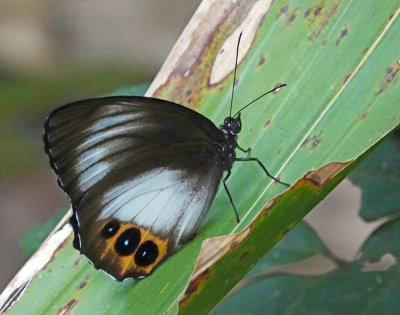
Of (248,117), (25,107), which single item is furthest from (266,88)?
(25,107)

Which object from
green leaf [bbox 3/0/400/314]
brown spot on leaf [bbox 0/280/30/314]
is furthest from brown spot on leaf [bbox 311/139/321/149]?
brown spot on leaf [bbox 0/280/30/314]

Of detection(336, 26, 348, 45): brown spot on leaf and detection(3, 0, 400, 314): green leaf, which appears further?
detection(336, 26, 348, 45): brown spot on leaf

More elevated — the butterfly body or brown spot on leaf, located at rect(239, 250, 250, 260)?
brown spot on leaf, located at rect(239, 250, 250, 260)

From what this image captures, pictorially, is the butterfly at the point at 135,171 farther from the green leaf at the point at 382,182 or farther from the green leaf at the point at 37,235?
the green leaf at the point at 37,235

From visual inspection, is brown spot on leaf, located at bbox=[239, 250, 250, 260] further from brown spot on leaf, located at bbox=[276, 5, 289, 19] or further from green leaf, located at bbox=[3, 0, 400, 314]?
brown spot on leaf, located at bbox=[276, 5, 289, 19]

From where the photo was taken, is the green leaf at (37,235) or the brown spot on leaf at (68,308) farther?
the green leaf at (37,235)

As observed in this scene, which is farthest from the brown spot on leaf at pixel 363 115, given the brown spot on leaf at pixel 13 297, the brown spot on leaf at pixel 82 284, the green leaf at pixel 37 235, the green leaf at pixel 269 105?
the green leaf at pixel 37 235

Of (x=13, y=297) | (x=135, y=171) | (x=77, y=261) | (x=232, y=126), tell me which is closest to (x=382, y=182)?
(x=232, y=126)
